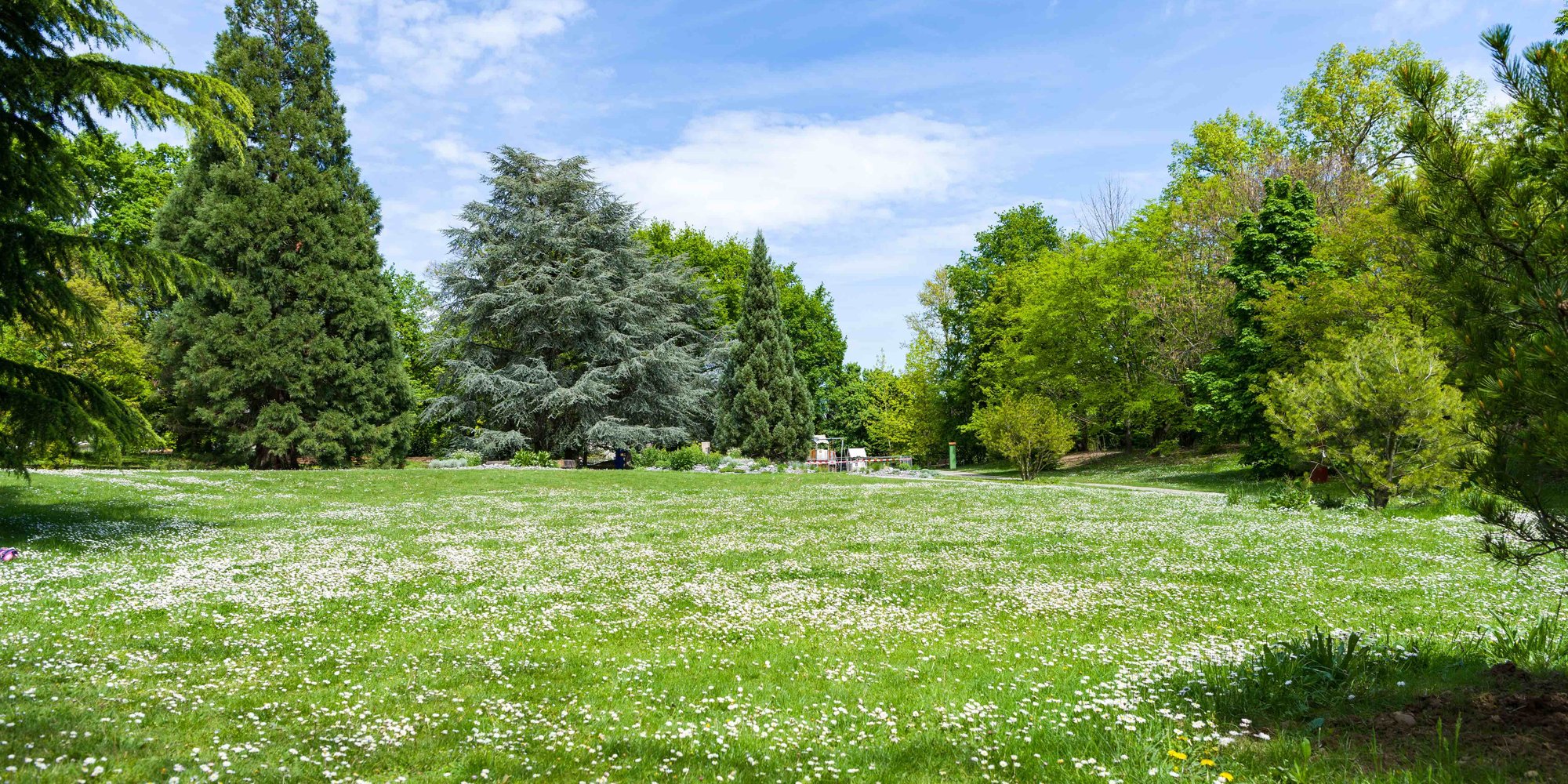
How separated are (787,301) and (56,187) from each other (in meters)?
55.3

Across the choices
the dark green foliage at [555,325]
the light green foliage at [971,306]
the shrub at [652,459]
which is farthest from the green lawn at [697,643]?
the light green foliage at [971,306]

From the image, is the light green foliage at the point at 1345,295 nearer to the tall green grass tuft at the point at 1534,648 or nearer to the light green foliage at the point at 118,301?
the tall green grass tuft at the point at 1534,648

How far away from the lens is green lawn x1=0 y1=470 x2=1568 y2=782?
4.35 metres

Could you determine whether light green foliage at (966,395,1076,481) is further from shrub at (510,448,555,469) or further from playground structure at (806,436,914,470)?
shrub at (510,448,555,469)

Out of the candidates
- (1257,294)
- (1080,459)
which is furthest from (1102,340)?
(1257,294)

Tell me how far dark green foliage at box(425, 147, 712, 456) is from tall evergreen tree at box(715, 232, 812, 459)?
3023mm

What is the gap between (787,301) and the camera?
212ft

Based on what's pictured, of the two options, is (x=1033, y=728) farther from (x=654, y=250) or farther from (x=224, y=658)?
(x=654, y=250)

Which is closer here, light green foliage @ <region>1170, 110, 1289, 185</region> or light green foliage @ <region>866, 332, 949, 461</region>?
light green foliage @ <region>1170, 110, 1289, 185</region>

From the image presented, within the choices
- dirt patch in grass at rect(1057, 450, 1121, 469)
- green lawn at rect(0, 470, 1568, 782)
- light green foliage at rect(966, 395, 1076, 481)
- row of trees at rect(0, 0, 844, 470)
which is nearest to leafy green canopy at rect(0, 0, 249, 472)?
row of trees at rect(0, 0, 844, 470)

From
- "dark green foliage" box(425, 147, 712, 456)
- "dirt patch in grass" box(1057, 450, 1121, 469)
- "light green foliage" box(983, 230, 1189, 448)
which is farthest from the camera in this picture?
"dirt patch in grass" box(1057, 450, 1121, 469)

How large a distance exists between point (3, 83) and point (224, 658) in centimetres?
890

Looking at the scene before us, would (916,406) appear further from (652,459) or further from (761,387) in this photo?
(652,459)

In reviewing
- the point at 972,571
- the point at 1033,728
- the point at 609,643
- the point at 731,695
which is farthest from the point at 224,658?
the point at 972,571
